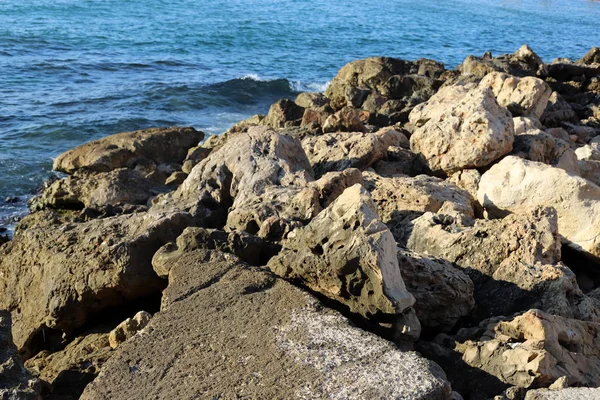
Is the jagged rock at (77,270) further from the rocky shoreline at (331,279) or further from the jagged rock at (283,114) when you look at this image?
the jagged rock at (283,114)

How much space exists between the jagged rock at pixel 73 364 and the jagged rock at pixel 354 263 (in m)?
1.43

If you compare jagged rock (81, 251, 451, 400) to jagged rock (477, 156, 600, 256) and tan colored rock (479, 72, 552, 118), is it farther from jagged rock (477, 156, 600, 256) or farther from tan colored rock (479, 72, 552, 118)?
tan colored rock (479, 72, 552, 118)

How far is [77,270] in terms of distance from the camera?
588 cm

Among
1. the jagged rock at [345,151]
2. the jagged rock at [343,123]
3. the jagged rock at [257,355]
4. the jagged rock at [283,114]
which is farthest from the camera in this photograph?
the jagged rock at [283,114]

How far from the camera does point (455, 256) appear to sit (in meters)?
5.80

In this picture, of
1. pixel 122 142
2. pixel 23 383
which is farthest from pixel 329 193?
pixel 122 142

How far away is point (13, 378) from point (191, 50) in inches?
937

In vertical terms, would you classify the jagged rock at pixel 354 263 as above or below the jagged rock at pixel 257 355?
above

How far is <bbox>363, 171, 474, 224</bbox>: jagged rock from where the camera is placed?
6.80 metres

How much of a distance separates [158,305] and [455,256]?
7.77 feet

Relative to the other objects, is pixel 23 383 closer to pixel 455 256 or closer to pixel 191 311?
pixel 191 311

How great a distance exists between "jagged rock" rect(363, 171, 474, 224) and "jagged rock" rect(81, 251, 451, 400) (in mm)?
2328

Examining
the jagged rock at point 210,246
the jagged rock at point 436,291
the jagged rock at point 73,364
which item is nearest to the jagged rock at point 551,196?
the jagged rock at point 436,291

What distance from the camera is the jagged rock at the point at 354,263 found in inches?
179
